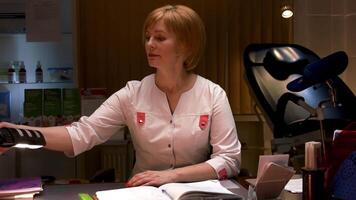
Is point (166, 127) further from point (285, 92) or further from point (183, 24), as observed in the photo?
point (285, 92)

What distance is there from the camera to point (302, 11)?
3.51 meters

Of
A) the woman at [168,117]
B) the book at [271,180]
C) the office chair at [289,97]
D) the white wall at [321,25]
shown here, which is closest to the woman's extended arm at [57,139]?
the woman at [168,117]

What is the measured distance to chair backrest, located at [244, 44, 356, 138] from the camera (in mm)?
2578

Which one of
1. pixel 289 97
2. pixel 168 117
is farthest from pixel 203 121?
pixel 289 97

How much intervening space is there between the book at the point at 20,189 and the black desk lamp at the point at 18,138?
→ 0.39ft

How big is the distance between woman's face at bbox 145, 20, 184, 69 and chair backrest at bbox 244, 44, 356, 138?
103 centimetres

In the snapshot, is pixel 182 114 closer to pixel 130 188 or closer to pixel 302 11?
pixel 130 188

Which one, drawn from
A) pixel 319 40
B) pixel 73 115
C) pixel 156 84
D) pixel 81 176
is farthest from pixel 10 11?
pixel 319 40

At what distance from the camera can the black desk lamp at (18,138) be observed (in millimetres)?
1376

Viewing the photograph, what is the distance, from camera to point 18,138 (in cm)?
138

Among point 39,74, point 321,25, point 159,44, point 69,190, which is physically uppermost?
point 321,25

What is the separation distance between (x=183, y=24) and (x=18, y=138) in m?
0.74

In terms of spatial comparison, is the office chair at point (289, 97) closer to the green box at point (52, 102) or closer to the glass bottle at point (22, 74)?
the green box at point (52, 102)

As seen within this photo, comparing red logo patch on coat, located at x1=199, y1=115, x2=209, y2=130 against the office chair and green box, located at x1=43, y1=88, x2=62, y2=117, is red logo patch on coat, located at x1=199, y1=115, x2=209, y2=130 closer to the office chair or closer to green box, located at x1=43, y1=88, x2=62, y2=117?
the office chair
